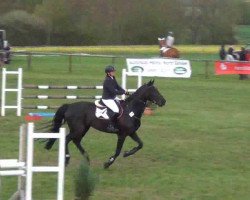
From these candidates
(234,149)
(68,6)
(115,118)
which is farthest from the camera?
(68,6)

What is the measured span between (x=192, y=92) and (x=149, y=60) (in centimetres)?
332

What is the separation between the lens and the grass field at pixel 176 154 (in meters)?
11.8

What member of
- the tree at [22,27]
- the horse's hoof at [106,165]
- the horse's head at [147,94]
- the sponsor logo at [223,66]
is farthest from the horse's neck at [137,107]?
the tree at [22,27]

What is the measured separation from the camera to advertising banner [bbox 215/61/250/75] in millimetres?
34534

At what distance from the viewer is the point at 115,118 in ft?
46.2

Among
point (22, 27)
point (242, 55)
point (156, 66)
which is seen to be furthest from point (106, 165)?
point (22, 27)

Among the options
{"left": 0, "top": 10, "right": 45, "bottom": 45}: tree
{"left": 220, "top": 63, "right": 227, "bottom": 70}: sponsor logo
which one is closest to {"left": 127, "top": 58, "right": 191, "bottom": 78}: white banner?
{"left": 220, "top": 63, "right": 227, "bottom": 70}: sponsor logo

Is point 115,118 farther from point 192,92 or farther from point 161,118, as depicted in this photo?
point 192,92

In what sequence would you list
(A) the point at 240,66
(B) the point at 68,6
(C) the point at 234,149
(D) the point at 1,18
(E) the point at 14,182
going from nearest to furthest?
(E) the point at 14,182
(C) the point at 234,149
(A) the point at 240,66
(D) the point at 1,18
(B) the point at 68,6

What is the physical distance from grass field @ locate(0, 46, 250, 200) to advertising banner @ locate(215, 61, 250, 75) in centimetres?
521

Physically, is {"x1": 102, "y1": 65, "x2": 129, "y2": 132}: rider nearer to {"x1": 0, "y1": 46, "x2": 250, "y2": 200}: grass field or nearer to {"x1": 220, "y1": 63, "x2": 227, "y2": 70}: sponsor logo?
{"x1": 0, "y1": 46, "x2": 250, "y2": 200}: grass field

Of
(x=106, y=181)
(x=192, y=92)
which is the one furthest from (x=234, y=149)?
(x=192, y=92)

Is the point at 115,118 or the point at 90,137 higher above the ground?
the point at 115,118

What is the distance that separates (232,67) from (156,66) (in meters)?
4.80
